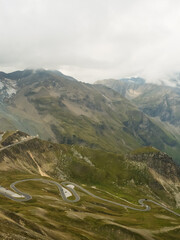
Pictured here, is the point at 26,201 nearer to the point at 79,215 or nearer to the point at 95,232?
the point at 79,215

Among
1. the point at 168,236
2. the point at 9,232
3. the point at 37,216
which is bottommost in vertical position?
the point at 168,236

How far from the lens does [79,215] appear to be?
388 ft

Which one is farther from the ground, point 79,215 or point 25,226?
point 25,226

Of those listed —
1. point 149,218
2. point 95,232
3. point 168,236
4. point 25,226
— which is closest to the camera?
point 25,226

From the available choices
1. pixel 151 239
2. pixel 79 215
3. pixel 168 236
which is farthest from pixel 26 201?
pixel 168 236

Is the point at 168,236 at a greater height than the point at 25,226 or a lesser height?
lesser

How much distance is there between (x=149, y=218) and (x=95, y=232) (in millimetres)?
64924

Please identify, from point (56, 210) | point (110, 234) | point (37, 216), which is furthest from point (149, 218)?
point (37, 216)

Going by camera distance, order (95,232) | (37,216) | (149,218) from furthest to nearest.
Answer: (149,218), (95,232), (37,216)

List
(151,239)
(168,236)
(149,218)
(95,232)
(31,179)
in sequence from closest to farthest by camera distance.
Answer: (95,232) → (151,239) → (168,236) → (149,218) → (31,179)

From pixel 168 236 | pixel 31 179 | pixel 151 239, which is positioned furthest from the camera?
pixel 31 179

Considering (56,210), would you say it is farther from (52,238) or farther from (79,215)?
(52,238)

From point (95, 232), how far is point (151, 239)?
29.4 meters

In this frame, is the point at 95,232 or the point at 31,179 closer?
the point at 95,232
